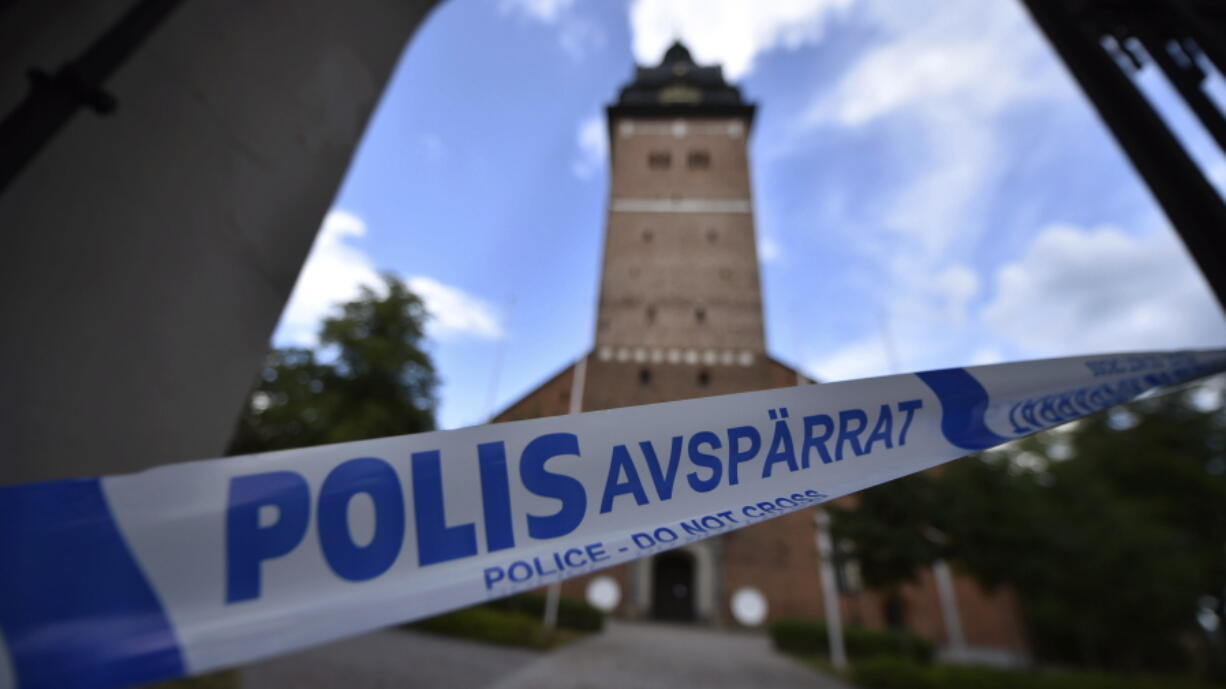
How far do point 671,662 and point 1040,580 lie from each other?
25.7ft

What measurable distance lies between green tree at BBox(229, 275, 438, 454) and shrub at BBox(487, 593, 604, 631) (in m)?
5.06

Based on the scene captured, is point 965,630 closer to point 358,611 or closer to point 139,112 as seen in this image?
point 358,611

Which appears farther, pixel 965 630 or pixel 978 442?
pixel 965 630

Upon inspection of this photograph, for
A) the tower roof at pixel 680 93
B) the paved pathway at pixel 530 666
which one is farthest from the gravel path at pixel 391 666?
the tower roof at pixel 680 93

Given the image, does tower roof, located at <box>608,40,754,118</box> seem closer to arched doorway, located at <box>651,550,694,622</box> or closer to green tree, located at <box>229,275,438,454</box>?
green tree, located at <box>229,275,438,454</box>

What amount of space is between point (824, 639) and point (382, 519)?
1457 centimetres

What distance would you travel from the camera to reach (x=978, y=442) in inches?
59.3

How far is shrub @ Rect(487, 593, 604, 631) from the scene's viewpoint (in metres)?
11.5

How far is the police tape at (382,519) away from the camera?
752 mm

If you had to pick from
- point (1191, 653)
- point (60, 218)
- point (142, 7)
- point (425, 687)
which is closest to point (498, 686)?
point (425, 687)

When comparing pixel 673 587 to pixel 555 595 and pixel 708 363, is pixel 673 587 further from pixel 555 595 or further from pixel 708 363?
pixel 708 363

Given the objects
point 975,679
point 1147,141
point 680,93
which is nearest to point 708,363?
point 975,679

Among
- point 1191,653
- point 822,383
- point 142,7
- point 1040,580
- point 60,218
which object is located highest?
point 142,7

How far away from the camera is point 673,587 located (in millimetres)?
15961
